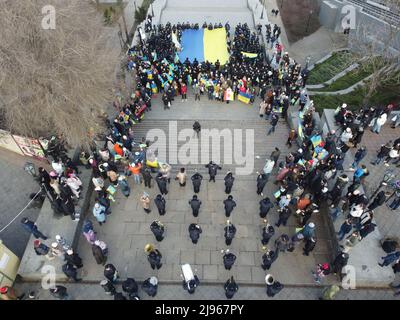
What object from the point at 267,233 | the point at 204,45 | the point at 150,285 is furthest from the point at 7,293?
the point at 204,45

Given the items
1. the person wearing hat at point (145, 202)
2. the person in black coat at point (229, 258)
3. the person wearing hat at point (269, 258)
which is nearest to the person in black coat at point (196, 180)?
the person wearing hat at point (145, 202)

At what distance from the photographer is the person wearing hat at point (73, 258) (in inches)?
380

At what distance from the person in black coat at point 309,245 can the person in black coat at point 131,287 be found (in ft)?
18.6

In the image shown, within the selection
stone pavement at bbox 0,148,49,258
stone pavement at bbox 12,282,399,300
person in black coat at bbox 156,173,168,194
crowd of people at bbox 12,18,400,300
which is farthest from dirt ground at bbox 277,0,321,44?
stone pavement at bbox 0,148,49,258

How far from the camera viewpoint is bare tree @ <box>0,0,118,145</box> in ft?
35.6

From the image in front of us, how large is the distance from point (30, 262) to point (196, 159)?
7.64 metres

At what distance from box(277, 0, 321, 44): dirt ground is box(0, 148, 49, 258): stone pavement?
22085 mm

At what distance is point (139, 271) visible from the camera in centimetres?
1093

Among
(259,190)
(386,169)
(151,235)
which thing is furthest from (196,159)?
(386,169)

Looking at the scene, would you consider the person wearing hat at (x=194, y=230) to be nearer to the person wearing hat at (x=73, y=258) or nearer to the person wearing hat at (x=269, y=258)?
the person wearing hat at (x=269, y=258)

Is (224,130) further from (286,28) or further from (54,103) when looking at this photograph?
(286,28)

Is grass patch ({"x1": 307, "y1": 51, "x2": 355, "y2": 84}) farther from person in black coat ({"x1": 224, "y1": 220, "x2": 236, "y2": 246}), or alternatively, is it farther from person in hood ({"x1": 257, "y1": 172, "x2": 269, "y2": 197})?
person in black coat ({"x1": 224, "y1": 220, "x2": 236, "y2": 246})

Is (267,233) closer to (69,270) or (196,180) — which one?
(196,180)
